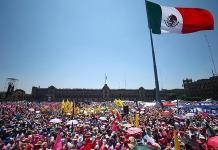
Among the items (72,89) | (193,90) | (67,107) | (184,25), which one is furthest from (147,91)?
(184,25)

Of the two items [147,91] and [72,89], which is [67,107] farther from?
[147,91]

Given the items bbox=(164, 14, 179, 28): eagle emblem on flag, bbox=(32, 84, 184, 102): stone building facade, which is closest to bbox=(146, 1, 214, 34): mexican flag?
bbox=(164, 14, 179, 28): eagle emblem on flag

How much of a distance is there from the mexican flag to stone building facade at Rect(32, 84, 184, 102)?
93.9m

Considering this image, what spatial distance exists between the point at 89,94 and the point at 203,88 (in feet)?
194

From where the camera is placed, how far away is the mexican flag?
12495 mm

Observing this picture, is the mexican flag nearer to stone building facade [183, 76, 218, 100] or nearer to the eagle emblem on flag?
the eagle emblem on flag

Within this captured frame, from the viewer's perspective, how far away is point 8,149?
28.5 feet

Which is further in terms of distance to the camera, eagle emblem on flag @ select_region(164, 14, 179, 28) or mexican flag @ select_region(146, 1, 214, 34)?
eagle emblem on flag @ select_region(164, 14, 179, 28)

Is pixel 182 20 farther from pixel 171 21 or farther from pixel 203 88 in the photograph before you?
pixel 203 88

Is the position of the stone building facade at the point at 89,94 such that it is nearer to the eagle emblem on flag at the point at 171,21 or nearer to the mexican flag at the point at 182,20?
the mexican flag at the point at 182,20

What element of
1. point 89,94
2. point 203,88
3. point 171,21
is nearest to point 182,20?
point 171,21

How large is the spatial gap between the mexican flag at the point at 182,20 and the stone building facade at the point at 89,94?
308 ft

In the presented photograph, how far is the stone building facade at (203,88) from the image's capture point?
8200 centimetres

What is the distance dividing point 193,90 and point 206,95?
31.7 ft
